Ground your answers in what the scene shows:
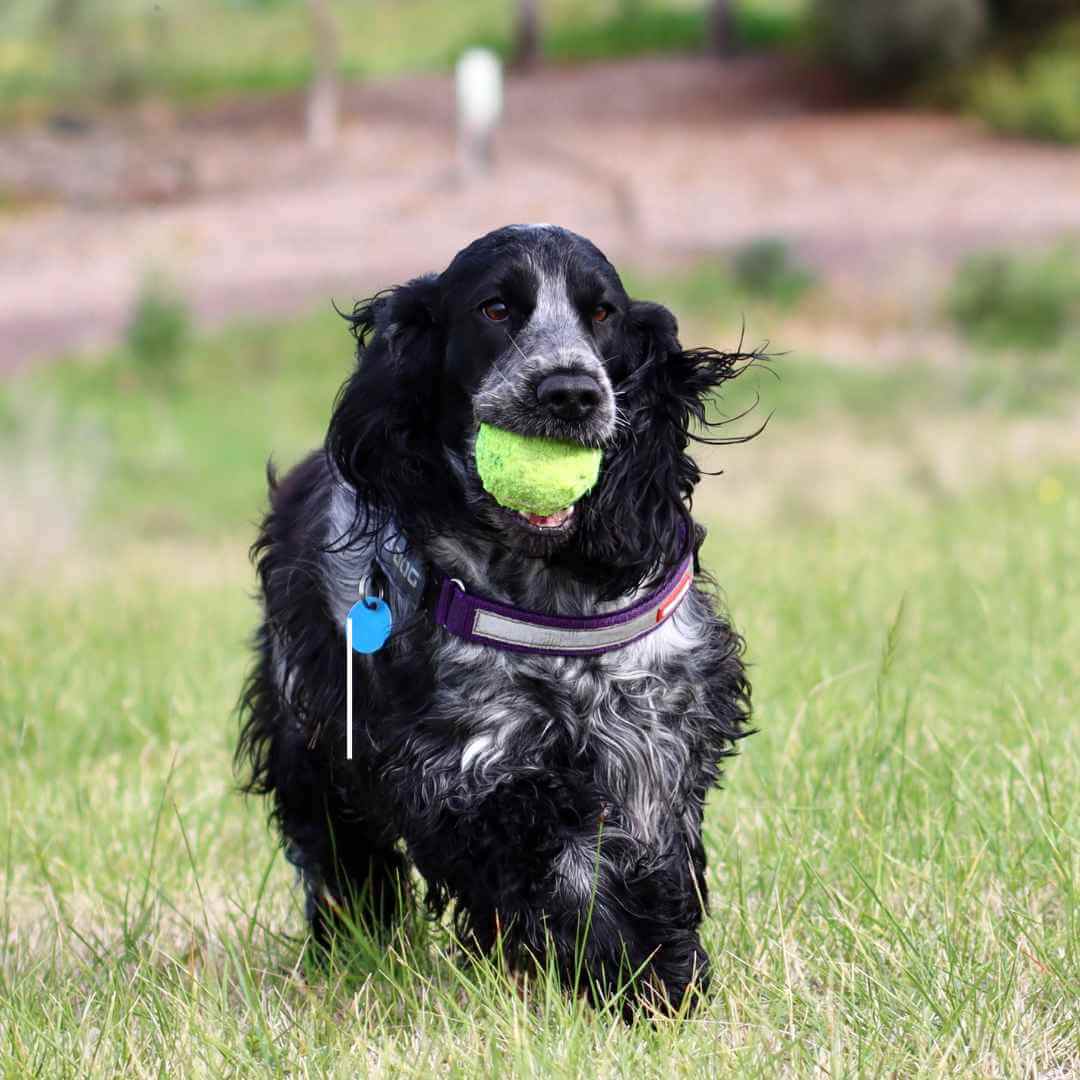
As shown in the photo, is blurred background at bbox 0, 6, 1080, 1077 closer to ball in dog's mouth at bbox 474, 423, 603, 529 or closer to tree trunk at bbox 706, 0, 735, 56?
tree trunk at bbox 706, 0, 735, 56

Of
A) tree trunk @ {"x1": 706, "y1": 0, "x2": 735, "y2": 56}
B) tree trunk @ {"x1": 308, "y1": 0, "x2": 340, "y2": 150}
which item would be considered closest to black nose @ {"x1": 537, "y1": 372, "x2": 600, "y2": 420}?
tree trunk @ {"x1": 308, "y1": 0, "x2": 340, "y2": 150}

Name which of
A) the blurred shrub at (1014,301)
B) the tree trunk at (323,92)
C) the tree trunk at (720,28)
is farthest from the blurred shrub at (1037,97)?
the tree trunk at (323,92)

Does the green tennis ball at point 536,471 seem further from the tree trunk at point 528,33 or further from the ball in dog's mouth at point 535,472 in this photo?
the tree trunk at point 528,33

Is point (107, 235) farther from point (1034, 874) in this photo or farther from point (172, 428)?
point (1034, 874)

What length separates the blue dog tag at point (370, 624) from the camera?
3160mm

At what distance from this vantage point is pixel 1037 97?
25062 mm

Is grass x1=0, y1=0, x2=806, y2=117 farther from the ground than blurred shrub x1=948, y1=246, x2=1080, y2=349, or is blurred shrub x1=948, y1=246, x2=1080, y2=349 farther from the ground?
grass x1=0, y1=0, x2=806, y2=117

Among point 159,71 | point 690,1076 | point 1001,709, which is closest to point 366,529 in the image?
point 690,1076

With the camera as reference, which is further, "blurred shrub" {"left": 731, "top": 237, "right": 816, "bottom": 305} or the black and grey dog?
"blurred shrub" {"left": 731, "top": 237, "right": 816, "bottom": 305}

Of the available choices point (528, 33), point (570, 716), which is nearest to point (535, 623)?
point (570, 716)

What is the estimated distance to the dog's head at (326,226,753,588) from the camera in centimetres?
307

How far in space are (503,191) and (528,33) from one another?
11618mm

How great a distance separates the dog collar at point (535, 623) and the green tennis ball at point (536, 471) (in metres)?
0.20

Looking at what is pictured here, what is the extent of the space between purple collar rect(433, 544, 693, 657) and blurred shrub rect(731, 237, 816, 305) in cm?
1603
